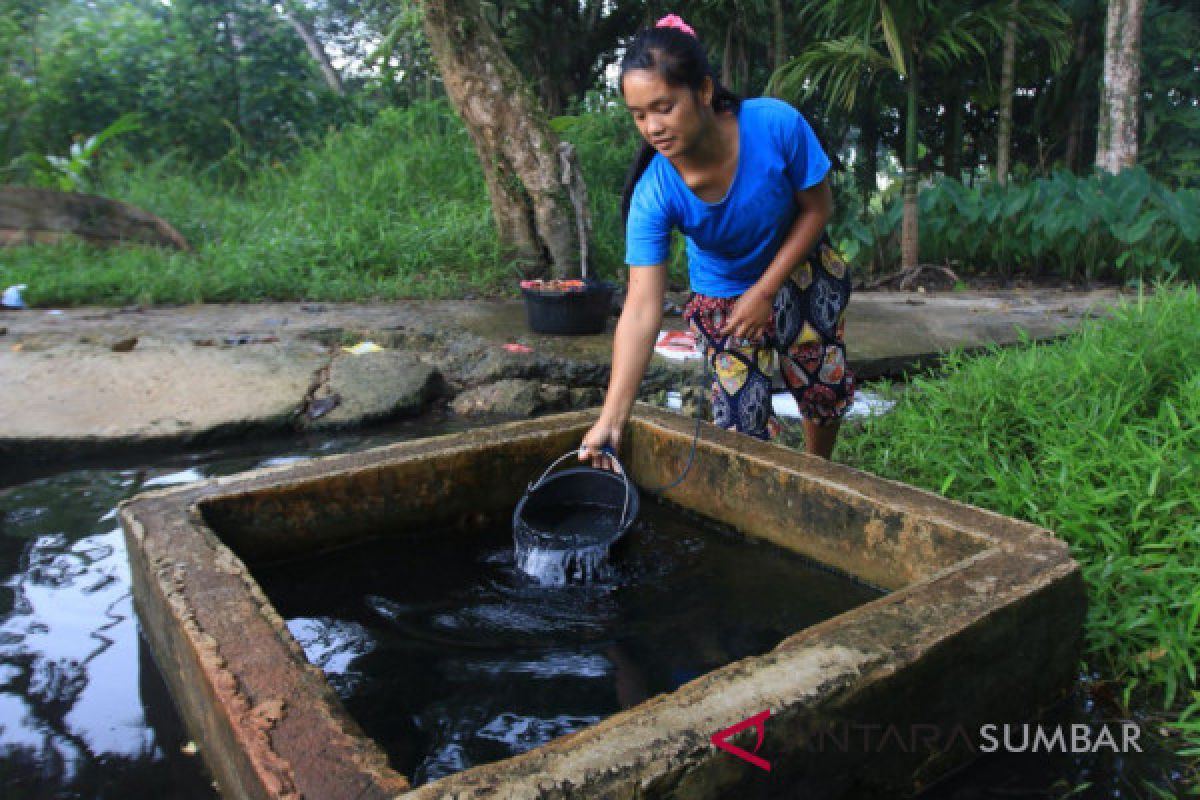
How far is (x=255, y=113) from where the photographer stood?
1009cm

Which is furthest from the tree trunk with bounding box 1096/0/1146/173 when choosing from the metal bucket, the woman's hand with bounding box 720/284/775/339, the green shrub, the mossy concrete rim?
the metal bucket

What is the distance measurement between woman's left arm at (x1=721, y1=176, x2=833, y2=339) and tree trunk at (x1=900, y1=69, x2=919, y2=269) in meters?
5.38

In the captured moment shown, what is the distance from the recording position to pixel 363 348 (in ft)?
15.9

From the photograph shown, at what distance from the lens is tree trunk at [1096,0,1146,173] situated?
727cm

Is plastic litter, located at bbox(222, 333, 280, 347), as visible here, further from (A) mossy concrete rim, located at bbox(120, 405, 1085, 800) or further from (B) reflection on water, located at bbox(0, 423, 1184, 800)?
(A) mossy concrete rim, located at bbox(120, 405, 1085, 800)

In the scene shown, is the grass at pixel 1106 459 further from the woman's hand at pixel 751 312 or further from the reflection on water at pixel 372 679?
the woman's hand at pixel 751 312

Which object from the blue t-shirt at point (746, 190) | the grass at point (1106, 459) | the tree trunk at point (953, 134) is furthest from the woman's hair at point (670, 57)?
the tree trunk at point (953, 134)

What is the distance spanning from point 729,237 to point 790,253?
0.17 meters

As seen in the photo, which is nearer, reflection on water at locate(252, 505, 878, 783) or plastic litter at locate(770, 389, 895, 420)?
reflection on water at locate(252, 505, 878, 783)

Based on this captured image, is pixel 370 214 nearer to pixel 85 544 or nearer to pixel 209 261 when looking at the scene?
pixel 209 261

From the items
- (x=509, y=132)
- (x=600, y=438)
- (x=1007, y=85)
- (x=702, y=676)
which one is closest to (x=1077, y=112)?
(x=1007, y=85)

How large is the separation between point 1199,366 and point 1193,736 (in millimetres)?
1709

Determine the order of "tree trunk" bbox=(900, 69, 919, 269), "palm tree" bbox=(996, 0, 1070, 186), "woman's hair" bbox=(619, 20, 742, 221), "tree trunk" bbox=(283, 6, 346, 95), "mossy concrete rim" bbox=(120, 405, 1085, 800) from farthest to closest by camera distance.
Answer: "tree trunk" bbox=(283, 6, 346, 95) < "palm tree" bbox=(996, 0, 1070, 186) < "tree trunk" bbox=(900, 69, 919, 269) < "woman's hair" bbox=(619, 20, 742, 221) < "mossy concrete rim" bbox=(120, 405, 1085, 800)

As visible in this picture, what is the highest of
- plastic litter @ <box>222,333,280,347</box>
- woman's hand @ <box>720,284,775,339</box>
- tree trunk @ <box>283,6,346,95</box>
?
tree trunk @ <box>283,6,346,95</box>
